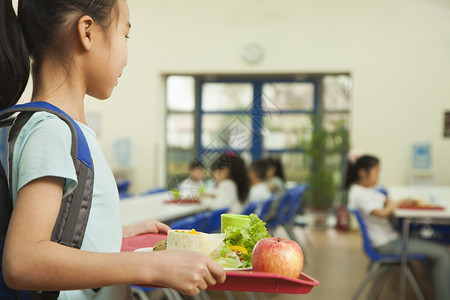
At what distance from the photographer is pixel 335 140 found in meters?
8.98

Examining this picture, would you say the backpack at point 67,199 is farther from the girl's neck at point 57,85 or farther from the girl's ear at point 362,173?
the girl's ear at point 362,173

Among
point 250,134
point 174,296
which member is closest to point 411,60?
point 174,296

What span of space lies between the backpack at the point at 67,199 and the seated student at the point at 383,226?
3.44 metres

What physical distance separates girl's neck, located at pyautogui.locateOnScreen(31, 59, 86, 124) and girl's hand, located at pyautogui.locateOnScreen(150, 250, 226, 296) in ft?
0.92

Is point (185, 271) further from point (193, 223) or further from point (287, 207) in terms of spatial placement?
point (287, 207)

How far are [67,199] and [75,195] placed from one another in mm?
12

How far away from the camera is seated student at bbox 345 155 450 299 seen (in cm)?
382

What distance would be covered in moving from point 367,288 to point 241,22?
219 inches

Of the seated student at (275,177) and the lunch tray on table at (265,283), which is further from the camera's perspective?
the seated student at (275,177)

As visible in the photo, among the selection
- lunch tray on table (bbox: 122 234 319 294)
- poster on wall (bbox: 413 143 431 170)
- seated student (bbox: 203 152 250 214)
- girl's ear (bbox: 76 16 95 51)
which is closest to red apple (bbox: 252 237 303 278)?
lunch tray on table (bbox: 122 234 319 294)

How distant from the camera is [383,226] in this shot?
4012 mm

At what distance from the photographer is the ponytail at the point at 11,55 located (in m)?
0.79

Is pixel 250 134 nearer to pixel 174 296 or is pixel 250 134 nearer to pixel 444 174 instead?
pixel 174 296

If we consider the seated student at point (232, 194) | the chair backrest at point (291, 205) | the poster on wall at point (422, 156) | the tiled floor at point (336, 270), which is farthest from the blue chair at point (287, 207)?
the poster on wall at point (422, 156)
